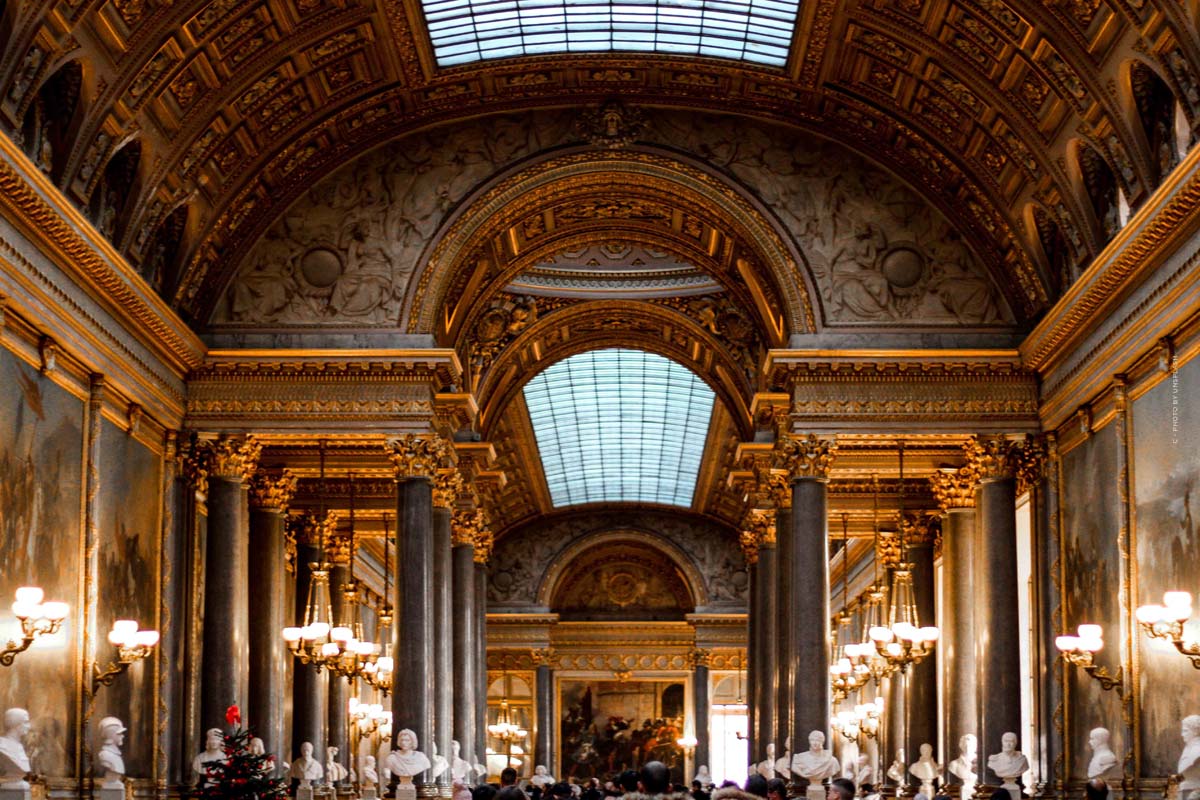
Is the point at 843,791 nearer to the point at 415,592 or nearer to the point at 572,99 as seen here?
the point at 415,592

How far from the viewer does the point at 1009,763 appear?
84.4ft

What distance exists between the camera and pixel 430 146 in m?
28.5

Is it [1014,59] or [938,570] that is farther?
[938,570]

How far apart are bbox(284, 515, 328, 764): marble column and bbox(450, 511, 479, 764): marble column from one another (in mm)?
2883

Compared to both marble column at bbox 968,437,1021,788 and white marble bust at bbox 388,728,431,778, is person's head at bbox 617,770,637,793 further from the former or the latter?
marble column at bbox 968,437,1021,788

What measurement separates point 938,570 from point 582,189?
50.8 feet

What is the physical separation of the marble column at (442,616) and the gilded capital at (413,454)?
9.34 feet

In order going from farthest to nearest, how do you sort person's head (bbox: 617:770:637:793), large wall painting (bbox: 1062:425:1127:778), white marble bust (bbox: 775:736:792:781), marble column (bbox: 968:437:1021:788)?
1. white marble bust (bbox: 775:736:792:781)
2. marble column (bbox: 968:437:1021:788)
3. large wall painting (bbox: 1062:425:1127:778)
4. person's head (bbox: 617:770:637:793)

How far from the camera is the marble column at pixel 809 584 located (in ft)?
89.9

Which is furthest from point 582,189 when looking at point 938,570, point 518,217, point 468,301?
point 938,570

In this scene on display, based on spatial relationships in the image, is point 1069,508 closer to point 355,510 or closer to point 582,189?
point 582,189

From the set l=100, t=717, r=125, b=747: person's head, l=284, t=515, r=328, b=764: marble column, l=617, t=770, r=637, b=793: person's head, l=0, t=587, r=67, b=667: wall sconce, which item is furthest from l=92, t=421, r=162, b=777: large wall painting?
l=617, t=770, r=637, b=793: person's head

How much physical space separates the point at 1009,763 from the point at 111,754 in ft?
42.2

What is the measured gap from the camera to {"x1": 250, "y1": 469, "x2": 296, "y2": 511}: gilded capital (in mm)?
31859
